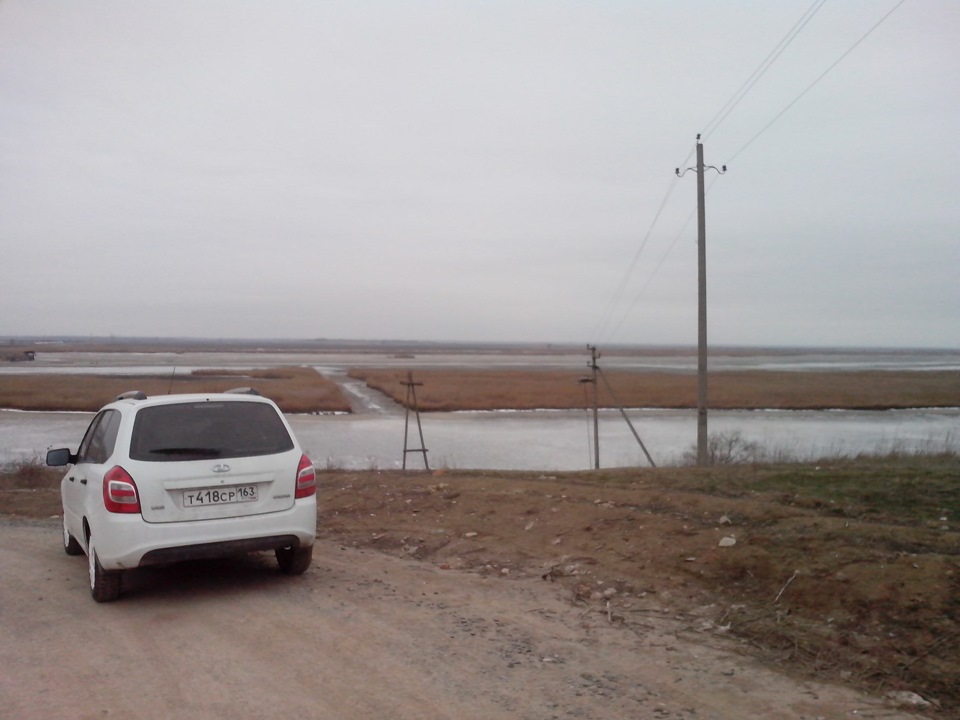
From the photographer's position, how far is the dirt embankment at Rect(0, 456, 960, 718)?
515 centimetres

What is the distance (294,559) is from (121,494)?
171cm

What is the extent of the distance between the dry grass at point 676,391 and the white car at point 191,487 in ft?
90.4

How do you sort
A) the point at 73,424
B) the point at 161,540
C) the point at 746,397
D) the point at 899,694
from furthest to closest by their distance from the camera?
the point at 746,397, the point at 73,424, the point at 161,540, the point at 899,694

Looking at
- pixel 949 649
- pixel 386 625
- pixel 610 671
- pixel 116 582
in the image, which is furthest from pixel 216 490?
pixel 949 649

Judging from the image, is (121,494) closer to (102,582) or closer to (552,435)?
(102,582)

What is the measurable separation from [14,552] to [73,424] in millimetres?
25011

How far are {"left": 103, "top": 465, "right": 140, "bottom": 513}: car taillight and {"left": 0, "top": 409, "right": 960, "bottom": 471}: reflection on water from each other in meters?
12.0

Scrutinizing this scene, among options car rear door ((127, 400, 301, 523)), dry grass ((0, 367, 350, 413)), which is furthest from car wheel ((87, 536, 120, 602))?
dry grass ((0, 367, 350, 413))

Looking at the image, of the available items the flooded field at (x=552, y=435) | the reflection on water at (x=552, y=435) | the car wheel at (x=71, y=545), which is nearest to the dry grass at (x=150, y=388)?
the flooded field at (x=552, y=435)

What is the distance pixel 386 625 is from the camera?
5840 mm

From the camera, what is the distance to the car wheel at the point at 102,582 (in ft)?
21.3

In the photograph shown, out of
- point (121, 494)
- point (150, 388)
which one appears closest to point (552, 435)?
point (121, 494)

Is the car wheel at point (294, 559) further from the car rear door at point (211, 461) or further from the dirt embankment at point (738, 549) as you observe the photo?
the dirt embankment at point (738, 549)

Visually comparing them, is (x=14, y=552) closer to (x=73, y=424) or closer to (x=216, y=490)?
(x=216, y=490)
